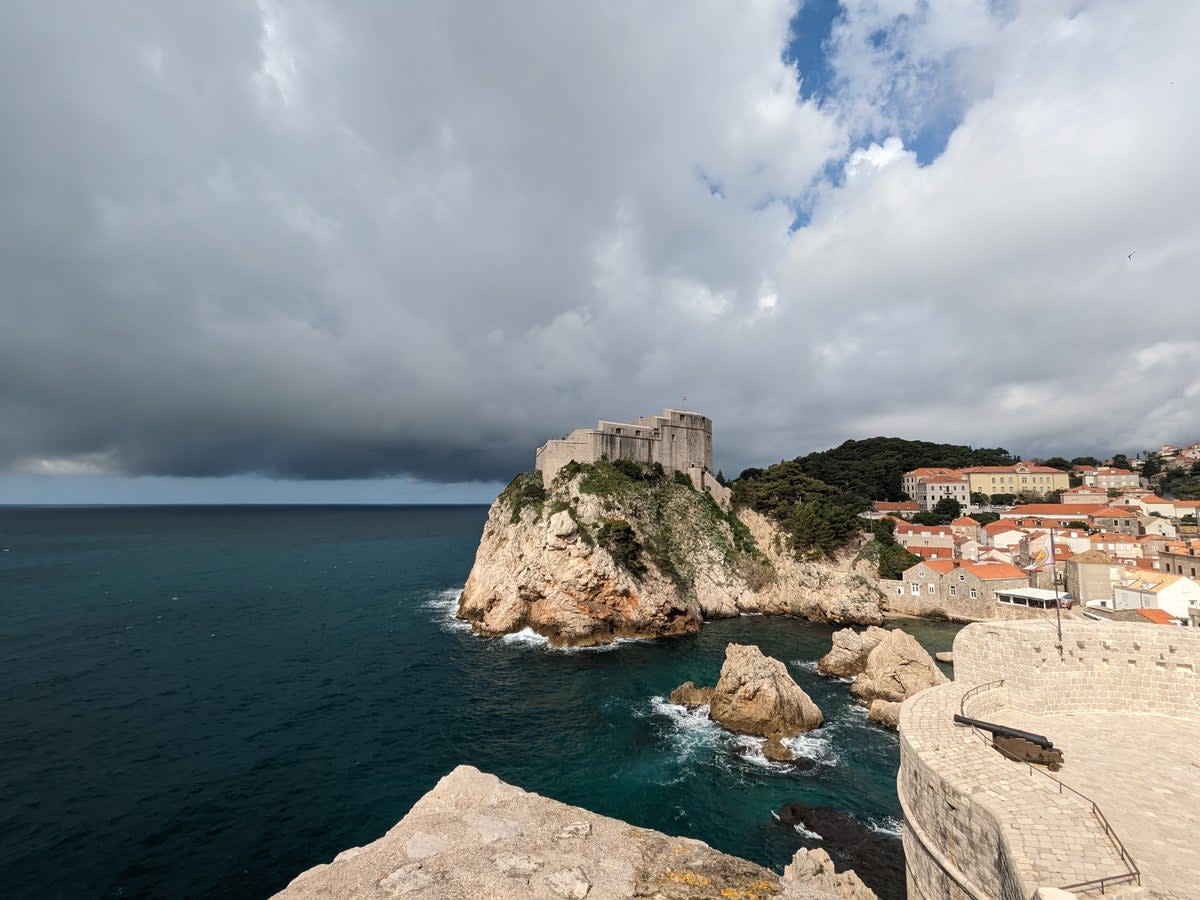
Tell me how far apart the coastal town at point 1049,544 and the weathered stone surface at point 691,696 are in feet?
49.9

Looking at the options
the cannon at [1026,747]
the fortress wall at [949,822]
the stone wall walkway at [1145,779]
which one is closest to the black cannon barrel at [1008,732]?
the cannon at [1026,747]

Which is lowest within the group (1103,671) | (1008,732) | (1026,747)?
(1026,747)

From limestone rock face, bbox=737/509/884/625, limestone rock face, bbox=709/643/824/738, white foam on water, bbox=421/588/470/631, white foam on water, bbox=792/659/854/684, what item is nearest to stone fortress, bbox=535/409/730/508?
limestone rock face, bbox=737/509/884/625

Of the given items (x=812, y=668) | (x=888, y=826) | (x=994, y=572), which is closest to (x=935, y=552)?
(x=994, y=572)

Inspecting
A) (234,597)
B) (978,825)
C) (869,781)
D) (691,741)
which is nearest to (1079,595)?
(869,781)

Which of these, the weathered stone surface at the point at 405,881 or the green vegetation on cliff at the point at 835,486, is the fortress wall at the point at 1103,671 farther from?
the green vegetation on cliff at the point at 835,486

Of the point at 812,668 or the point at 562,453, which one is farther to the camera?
the point at 562,453

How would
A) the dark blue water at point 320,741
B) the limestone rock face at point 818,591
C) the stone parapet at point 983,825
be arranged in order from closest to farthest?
the stone parapet at point 983,825 → the dark blue water at point 320,741 → the limestone rock face at point 818,591

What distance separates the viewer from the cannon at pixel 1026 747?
396 inches

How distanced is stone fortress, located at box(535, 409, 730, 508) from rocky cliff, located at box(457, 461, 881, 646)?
1.81 m

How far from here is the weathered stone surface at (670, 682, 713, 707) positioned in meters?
25.7

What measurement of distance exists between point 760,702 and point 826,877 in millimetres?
10770

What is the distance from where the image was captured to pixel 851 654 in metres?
29.6

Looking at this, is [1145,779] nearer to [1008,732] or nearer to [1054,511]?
[1008,732]
